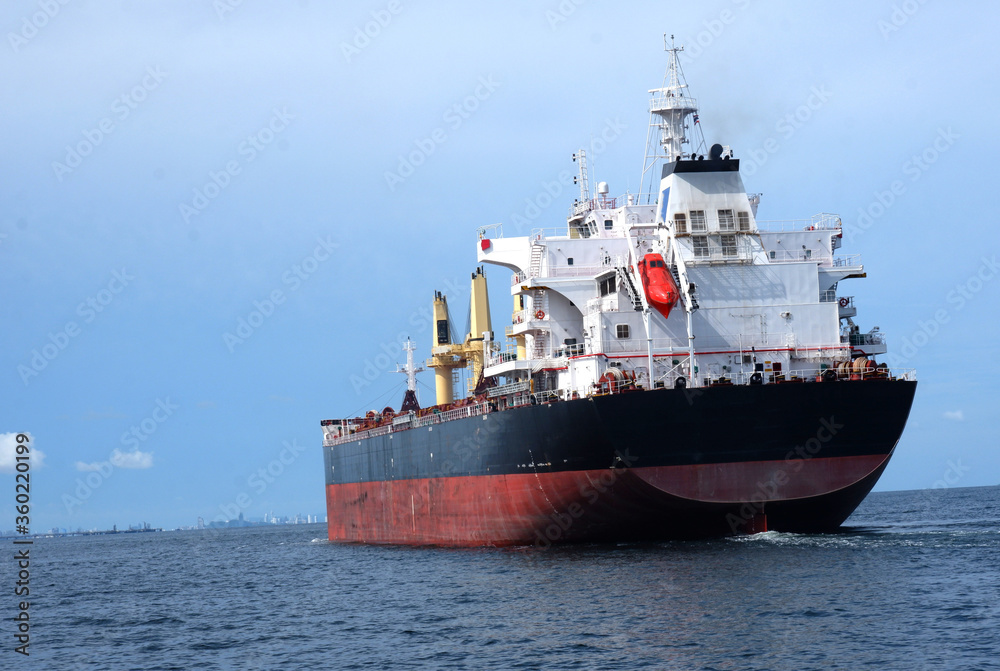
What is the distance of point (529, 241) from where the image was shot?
36250mm

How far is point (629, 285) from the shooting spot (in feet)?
101

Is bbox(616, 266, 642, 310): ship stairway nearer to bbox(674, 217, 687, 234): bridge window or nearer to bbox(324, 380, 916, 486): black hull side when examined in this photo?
bbox(674, 217, 687, 234): bridge window

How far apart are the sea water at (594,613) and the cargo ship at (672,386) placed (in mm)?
1272

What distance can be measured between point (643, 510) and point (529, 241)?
11276mm

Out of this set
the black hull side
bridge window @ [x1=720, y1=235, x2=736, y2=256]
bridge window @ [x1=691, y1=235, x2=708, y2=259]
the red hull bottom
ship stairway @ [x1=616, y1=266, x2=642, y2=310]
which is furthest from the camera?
bridge window @ [x1=720, y1=235, x2=736, y2=256]

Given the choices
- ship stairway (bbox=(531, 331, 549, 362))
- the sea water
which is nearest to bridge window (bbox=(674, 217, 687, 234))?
ship stairway (bbox=(531, 331, 549, 362))

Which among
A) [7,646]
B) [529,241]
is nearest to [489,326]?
[529,241]

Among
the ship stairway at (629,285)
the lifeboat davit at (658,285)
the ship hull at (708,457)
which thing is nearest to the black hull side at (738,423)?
the ship hull at (708,457)

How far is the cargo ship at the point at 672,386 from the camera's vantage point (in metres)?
27.6

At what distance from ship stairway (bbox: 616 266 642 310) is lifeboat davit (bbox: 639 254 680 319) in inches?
23.7

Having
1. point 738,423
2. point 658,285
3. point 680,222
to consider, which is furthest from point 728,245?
point 738,423

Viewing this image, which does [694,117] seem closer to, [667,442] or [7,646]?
[667,442]

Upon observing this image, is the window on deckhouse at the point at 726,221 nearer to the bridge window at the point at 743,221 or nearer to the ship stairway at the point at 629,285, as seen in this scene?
the bridge window at the point at 743,221

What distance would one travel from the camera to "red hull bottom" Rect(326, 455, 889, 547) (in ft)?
90.9
